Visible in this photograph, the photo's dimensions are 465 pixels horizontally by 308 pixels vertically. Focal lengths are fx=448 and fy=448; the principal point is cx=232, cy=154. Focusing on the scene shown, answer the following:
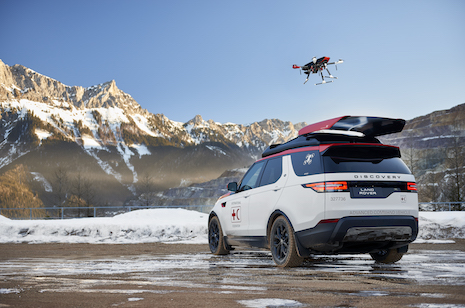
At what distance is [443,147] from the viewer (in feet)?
499

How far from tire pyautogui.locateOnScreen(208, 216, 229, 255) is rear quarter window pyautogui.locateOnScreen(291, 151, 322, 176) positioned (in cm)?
334

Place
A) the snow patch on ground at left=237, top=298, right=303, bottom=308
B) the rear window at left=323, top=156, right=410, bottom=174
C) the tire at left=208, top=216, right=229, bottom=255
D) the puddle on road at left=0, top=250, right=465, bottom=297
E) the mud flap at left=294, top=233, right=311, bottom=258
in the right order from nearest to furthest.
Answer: the snow patch on ground at left=237, top=298, right=303, bottom=308
the puddle on road at left=0, top=250, right=465, bottom=297
the rear window at left=323, top=156, right=410, bottom=174
the mud flap at left=294, top=233, right=311, bottom=258
the tire at left=208, top=216, right=229, bottom=255

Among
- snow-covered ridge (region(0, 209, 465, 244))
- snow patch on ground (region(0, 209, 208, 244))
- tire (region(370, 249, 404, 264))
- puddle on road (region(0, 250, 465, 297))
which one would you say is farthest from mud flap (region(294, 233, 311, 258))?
snow patch on ground (region(0, 209, 208, 244))

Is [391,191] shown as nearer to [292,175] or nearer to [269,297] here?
[292,175]

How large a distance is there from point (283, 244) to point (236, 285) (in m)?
1.98

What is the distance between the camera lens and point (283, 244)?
23.9 ft

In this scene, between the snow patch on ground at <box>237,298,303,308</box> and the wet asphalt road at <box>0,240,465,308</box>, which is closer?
the snow patch on ground at <box>237,298,303,308</box>

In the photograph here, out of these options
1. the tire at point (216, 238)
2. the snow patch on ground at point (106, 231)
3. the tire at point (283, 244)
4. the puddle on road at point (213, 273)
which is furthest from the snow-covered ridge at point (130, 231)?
the tire at point (283, 244)

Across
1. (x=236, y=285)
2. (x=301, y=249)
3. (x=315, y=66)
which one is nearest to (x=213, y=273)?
(x=236, y=285)

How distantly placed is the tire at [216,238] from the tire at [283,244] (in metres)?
2.43

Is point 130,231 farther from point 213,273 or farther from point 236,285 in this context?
point 236,285

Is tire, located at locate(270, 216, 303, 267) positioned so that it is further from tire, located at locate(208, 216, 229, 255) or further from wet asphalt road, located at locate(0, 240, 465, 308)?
tire, located at locate(208, 216, 229, 255)

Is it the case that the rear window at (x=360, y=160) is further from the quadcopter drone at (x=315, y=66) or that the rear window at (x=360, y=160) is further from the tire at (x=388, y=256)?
the quadcopter drone at (x=315, y=66)

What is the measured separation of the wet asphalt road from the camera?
4453 millimetres
